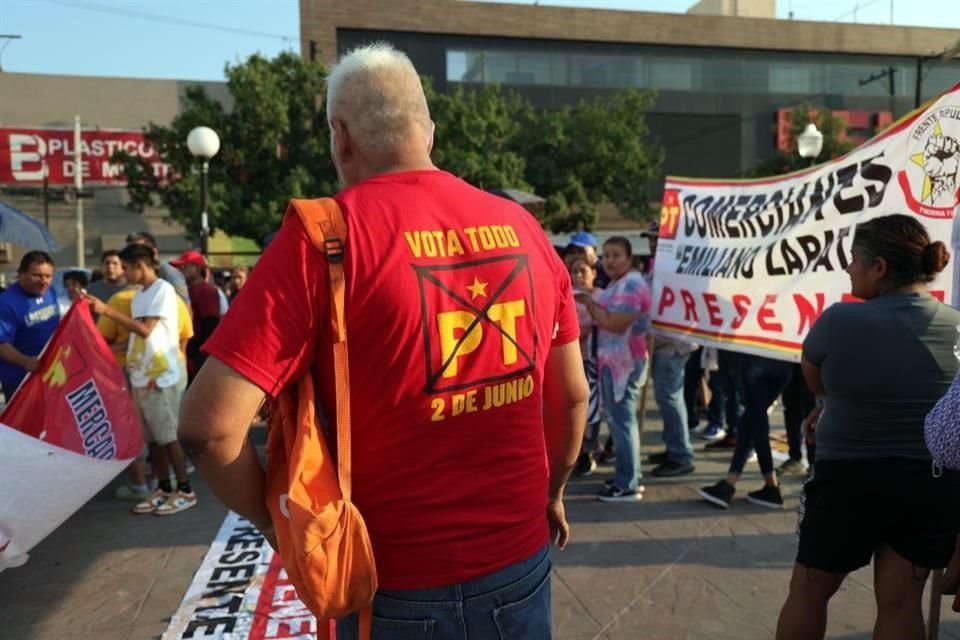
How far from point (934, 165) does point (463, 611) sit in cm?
342

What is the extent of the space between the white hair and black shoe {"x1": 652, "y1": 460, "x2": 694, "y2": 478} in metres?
4.68

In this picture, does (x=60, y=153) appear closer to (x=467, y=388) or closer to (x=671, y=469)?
(x=671, y=469)

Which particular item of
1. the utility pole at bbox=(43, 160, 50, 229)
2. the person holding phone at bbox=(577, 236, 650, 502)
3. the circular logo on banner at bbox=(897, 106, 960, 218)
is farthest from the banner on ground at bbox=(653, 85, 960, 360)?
the utility pole at bbox=(43, 160, 50, 229)

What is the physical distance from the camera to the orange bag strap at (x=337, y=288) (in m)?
1.37

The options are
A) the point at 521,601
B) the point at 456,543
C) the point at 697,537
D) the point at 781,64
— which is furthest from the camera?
the point at 781,64

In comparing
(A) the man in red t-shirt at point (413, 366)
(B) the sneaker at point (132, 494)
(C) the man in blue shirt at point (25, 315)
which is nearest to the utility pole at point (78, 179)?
(C) the man in blue shirt at point (25, 315)

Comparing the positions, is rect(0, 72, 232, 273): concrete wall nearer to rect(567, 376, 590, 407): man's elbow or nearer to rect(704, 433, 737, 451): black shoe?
rect(704, 433, 737, 451): black shoe

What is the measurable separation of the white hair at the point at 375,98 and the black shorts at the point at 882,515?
1.92m

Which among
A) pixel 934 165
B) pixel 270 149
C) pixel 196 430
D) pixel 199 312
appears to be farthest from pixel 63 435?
pixel 270 149

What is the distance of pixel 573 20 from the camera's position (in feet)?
126

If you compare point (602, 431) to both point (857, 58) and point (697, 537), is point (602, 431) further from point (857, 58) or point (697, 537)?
point (857, 58)

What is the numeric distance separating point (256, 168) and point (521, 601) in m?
20.9

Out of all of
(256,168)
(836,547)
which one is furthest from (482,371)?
(256,168)

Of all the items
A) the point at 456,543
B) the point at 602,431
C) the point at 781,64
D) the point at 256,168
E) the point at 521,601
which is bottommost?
the point at 602,431
